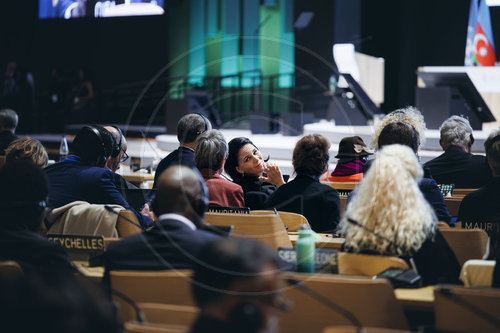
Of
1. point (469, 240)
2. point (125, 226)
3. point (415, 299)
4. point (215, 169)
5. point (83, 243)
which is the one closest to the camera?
point (415, 299)

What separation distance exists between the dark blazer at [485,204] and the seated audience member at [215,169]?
57.1 inches

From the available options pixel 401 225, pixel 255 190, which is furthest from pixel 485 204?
pixel 255 190

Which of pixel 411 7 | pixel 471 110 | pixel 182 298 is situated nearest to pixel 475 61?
pixel 411 7

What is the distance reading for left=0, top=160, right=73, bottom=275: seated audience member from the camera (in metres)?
2.41

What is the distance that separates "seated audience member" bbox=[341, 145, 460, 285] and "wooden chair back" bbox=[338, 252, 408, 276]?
65 millimetres

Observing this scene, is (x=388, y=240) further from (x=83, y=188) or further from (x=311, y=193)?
(x=83, y=188)

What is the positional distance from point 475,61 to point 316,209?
9.63m

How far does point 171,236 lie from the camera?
232 cm

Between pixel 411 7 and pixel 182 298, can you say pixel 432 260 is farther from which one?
pixel 411 7

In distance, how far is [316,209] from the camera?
400 cm

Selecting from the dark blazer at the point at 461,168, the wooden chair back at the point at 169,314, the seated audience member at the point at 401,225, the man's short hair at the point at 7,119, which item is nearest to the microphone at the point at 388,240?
the seated audience member at the point at 401,225

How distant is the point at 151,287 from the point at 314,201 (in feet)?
6.41

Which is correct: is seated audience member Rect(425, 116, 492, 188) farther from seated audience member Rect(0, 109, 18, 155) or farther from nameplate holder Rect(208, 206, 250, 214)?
seated audience member Rect(0, 109, 18, 155)

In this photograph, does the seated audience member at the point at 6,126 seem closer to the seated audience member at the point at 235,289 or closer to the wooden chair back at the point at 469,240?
the wooden chair back at the point at 469,240
